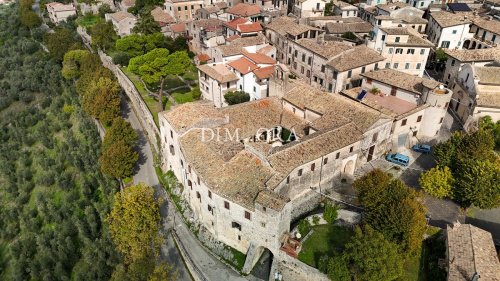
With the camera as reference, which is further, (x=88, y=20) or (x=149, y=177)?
(x=88, y=20)

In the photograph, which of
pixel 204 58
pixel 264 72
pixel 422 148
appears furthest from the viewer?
pixel 204 58

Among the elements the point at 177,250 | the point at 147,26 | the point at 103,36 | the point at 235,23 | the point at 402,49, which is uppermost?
the point at 235,23

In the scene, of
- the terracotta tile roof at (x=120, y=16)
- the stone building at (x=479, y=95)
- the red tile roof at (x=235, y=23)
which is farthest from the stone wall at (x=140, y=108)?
the stone building at (x=479, y=95)

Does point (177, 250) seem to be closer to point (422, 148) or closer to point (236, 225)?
point (236, 225)

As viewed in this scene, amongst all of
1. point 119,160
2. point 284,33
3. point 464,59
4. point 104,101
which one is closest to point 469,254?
point 464,59

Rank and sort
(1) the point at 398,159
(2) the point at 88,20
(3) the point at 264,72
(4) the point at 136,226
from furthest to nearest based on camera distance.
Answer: (2) the point at 88,20 < (3) the point at 264,72 < (1) the point at 398,159 < (4) the point at 136,226

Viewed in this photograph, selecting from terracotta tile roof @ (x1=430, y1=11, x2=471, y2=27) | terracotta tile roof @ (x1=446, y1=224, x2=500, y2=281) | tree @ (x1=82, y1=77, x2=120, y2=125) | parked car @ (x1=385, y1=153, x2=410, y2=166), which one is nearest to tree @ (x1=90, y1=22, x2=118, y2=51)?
tree @ (x1=82, y1=77, x2=120, y2=125)

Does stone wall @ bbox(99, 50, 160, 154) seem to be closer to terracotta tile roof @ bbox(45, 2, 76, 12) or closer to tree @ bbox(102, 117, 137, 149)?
tree @ bbox(102, 117, 137, 149)

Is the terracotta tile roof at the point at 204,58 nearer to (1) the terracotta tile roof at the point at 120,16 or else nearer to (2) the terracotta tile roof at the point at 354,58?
(2) the terracotta tile roof at the point at 354,58
